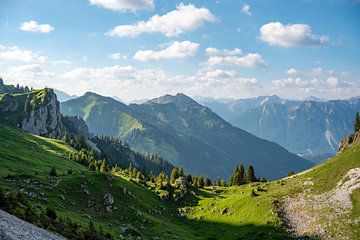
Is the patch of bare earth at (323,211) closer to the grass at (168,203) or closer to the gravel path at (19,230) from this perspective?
the grass at (168,203)

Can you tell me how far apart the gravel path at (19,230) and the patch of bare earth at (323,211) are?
59.5 meters

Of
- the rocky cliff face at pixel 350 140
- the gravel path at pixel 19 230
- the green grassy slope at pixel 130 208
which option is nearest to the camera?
the gravel path at pixel 19 230

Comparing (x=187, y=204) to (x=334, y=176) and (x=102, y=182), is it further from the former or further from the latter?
(x=334, y=176)

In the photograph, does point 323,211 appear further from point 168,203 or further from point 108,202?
point 168,203

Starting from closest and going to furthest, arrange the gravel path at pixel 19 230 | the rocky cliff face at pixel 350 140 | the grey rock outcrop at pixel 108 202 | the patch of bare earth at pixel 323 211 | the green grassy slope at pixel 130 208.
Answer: the gravel path at pixel 19 230 < the green grassy slope at pixel 130 208 < the patch of bare earth at pixel 323 211 < the grey rock outcrop at pixel 108 202 < the rocky cliff face at pixel 350 140

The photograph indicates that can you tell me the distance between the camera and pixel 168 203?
121500mm

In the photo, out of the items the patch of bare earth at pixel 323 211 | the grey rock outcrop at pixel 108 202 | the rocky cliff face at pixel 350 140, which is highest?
the rocky cliff face at pixel 350 140

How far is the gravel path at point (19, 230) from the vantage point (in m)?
30.8

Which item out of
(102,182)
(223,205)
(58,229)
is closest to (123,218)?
(102,182)

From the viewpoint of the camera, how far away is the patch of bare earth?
76.1 meters

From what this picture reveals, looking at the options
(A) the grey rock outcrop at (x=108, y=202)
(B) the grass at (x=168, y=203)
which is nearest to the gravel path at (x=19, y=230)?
(B) the grass at (x=168, y=203)

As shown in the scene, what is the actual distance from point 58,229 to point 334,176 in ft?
283

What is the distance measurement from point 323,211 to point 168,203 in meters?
55.2

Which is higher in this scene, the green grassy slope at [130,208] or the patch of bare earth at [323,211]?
the patch of bare earth at [323,211]
